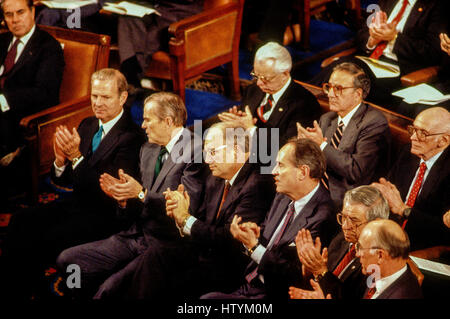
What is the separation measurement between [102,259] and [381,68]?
2.08 metres

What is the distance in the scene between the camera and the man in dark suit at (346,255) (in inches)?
95.3

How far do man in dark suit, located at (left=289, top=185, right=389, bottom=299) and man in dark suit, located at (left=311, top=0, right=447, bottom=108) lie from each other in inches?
60.5

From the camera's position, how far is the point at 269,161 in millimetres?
3273

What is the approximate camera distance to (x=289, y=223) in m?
2.74

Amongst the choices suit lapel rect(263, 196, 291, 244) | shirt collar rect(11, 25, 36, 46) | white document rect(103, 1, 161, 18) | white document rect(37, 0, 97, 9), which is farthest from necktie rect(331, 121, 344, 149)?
white document rect(37, 0, 97, 9)

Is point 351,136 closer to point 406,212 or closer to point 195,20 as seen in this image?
point 406,212

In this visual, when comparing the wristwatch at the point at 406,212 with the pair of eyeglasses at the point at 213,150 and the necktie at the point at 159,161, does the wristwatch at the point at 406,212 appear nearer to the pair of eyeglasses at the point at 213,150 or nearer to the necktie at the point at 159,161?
the pair of eyeglasses at the point at 213,150

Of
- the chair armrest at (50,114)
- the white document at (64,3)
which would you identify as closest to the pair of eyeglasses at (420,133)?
the chair armrest at (50,114)

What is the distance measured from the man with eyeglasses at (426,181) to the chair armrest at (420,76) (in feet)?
2.56

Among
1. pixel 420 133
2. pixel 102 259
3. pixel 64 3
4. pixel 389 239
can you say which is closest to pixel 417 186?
pixel 420 133

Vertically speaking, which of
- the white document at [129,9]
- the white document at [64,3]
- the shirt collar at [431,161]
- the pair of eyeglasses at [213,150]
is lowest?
the shirt collar at [431,161]

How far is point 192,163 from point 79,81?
1243mm

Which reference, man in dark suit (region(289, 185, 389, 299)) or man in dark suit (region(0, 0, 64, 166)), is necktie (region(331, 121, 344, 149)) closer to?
man in dark suit (region(289, 185, 389, 299))

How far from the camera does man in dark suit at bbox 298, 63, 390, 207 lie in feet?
10.4
